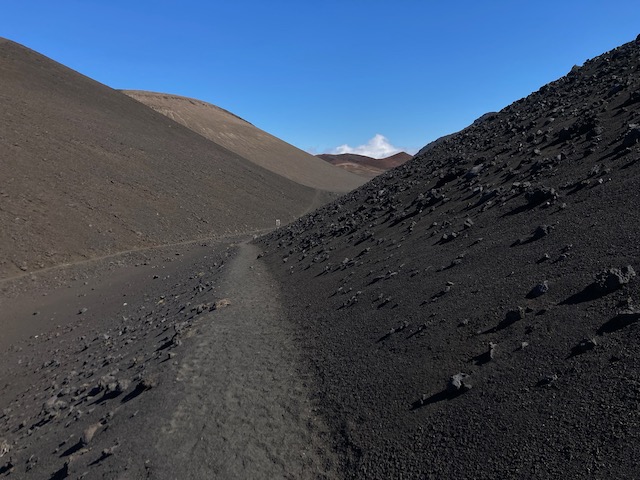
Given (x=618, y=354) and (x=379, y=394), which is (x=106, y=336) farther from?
(x=618, y=354)

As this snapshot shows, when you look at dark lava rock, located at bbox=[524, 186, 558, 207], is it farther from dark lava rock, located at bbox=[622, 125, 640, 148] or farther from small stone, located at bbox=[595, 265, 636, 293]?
small stone, located at bbox=[595, 265, 636, 293]

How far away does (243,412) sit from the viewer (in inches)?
229

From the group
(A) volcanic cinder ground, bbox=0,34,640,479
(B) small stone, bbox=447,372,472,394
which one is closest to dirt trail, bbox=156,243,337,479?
(A) volcanic cinder ground, bbox=0,34,640,479

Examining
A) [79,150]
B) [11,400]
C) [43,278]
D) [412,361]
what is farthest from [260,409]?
[79,150]

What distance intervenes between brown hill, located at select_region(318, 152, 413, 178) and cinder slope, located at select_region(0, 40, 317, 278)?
7083cm

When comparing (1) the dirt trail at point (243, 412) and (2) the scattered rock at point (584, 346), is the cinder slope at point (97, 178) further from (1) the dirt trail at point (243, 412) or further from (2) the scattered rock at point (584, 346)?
(2) the scattered rock at point (584, 346)

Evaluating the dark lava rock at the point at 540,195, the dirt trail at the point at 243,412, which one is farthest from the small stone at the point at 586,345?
the dark lava rock at the point at 540,195

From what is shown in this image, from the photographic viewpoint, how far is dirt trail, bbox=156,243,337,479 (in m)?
4.86

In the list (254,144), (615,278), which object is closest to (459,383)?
(615,278)

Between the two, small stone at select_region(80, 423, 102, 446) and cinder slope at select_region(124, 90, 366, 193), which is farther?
cinder slope at select_region(124, 90, 366, 193)

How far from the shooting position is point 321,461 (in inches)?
189

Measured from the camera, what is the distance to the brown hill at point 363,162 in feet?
383

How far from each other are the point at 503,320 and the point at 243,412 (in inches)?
135

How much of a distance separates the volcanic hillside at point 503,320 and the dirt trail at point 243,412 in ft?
1.19
